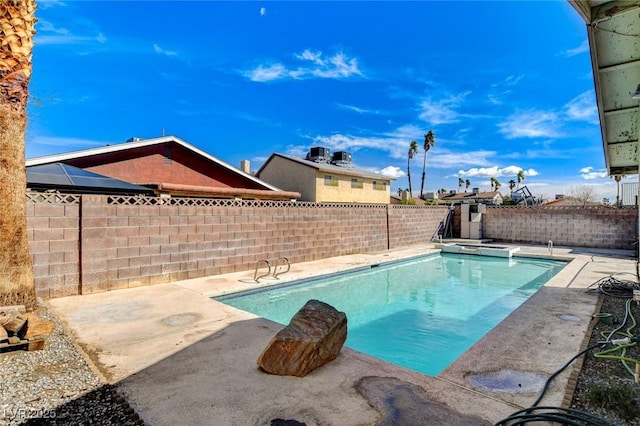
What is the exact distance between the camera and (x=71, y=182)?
7.51m

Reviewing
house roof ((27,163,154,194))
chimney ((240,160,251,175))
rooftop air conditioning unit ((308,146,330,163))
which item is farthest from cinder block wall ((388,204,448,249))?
chimney ((240,160,251,175))

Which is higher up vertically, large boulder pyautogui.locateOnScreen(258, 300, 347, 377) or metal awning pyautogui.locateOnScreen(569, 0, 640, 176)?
metal awning pyautogui.locateOnScreen(569, 0, 640, 176)

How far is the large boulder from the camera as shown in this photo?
3.05 meters

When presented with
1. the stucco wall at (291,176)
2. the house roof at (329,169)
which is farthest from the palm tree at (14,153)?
the stucco wall at (291,176)

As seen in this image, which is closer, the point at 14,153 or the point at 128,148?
the point at 14,153

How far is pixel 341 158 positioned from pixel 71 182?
1801cm

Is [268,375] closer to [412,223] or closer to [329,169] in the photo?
[412,223]

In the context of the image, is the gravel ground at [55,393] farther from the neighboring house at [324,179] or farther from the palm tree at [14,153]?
the neighboring house at [324,179]

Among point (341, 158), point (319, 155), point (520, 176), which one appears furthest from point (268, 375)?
point (520, 176)

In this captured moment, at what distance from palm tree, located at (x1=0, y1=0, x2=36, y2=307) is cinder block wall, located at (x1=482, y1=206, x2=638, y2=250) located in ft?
59.4

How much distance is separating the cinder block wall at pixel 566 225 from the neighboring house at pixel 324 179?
7.50 meters

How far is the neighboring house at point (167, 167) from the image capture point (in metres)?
11.8

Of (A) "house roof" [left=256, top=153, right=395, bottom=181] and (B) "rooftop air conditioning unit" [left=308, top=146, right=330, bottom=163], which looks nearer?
(A) "house roof" [left=256, top=153, right=395, bottom=181]

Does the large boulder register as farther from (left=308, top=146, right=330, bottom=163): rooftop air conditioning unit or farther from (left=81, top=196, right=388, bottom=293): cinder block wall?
(left=308, top=146, right=330, bottom=163): rooftop air conditioning unit
